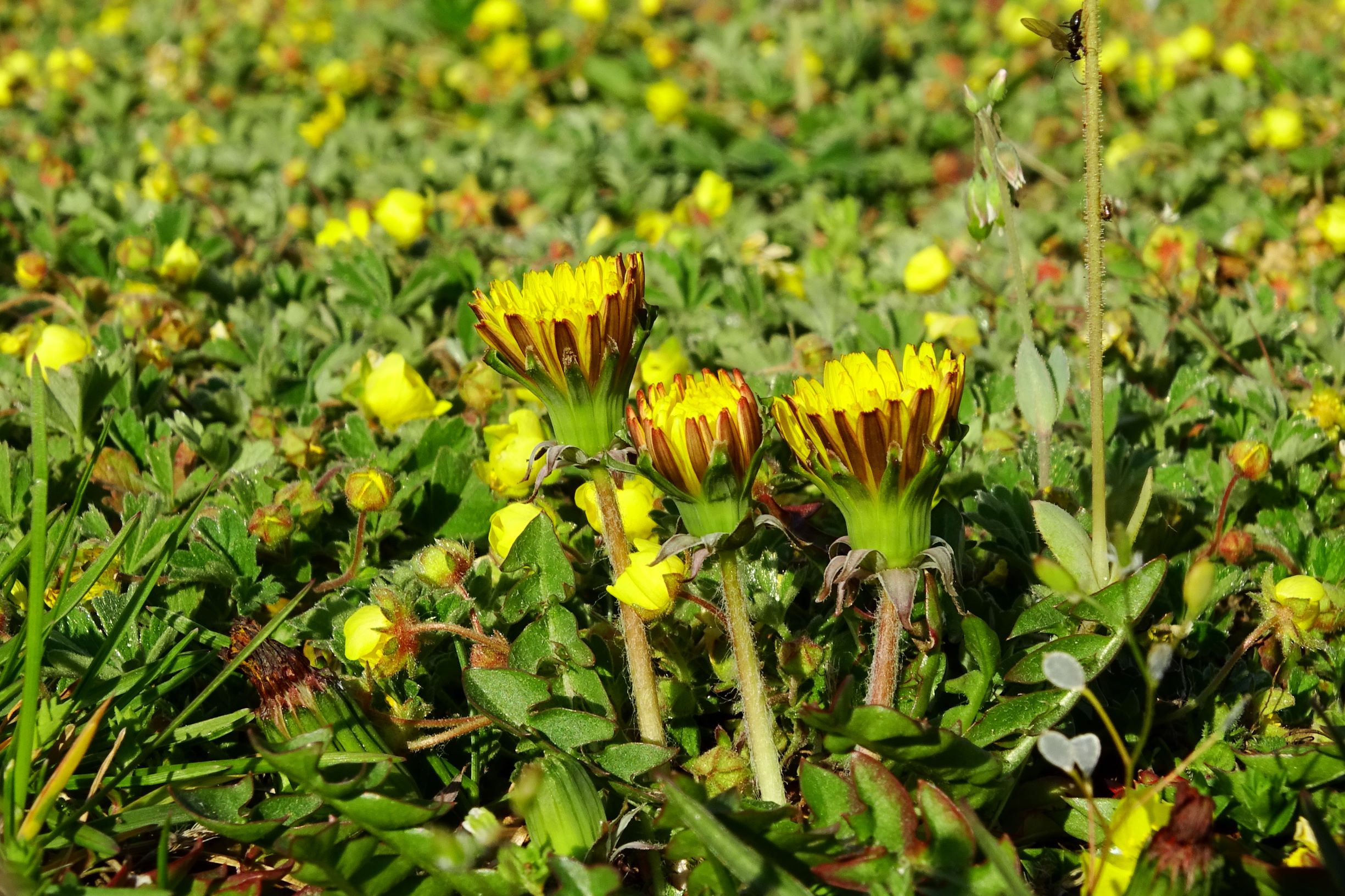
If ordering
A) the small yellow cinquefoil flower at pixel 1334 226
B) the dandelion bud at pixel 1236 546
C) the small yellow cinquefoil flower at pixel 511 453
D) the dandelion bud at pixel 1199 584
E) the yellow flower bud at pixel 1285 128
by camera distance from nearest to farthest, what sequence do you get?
1. the dandelion bud at pixel 1199 584
2. the dandelion bud at pixel 1236 546
3. the small yellow cinquefoil flower at pixel 511 453
4. the small yellow cinquefoil flower at pixel 1334 226
5. the yellow flower bud at pixel 1285 128

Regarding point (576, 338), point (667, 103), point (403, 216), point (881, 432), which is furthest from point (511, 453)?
point (667, 103)

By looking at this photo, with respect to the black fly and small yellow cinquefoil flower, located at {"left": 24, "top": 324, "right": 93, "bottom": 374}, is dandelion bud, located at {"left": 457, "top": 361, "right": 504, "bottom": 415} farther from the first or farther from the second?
the black fly

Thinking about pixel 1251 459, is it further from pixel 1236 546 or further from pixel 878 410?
pixel 878 410

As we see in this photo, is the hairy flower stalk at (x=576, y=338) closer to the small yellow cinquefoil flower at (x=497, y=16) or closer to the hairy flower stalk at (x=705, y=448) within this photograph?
the hairy flower stalk at (x=705, y=448)

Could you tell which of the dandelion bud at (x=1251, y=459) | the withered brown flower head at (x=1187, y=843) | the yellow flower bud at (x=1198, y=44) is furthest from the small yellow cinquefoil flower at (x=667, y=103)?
the withered brown flower head at (x=1187, y=843)

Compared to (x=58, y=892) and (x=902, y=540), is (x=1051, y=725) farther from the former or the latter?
(x=58, y=892)

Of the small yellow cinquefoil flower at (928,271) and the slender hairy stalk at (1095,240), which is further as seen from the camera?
the small yellow cinquefoil flower at (928,271)
